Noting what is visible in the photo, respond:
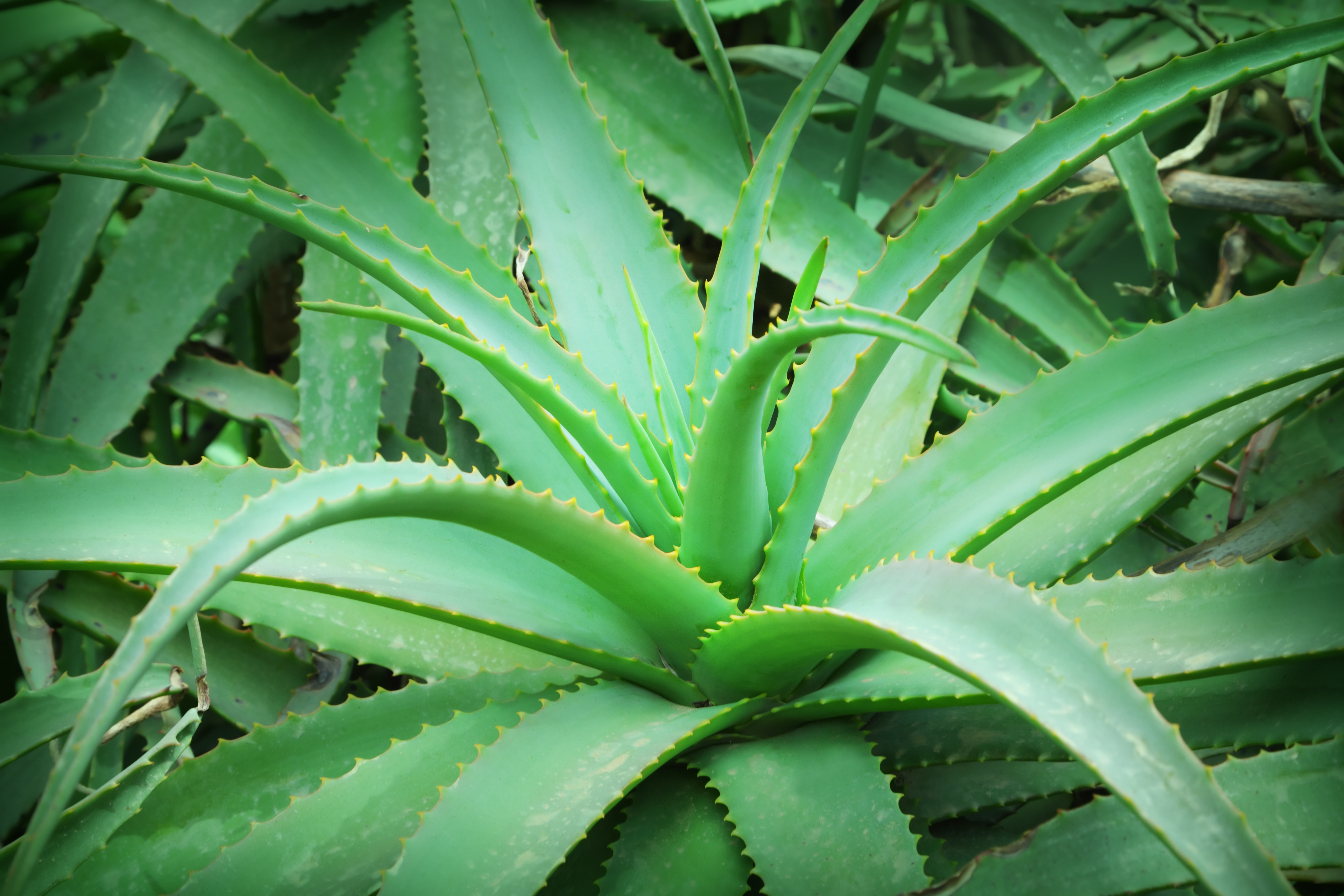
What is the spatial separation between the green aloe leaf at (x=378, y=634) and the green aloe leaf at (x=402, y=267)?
0.56 feet

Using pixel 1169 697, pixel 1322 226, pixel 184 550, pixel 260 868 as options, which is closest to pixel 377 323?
pixel 184 550

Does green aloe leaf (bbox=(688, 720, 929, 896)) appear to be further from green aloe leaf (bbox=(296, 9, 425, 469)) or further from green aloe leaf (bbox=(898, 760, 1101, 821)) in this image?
green aloe leaf (bbox=(296, 9, 425, 469))

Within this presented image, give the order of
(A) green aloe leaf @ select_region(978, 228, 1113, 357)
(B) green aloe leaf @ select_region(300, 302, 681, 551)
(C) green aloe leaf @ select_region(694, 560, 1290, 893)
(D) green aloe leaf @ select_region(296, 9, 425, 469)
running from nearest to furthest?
(C) green aloe leaf @ select_region(694, 560, 1290, 893), (B) green aloe leaf @ select_region(300, 302, 681, 551), (D) green aloe leaf @ select_region(296, 9, 425, 469), (A) green aloe leaf @ select_region(978, 228, 1113, 357)

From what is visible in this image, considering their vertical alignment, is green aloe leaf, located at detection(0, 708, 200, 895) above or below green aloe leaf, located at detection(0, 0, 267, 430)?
below

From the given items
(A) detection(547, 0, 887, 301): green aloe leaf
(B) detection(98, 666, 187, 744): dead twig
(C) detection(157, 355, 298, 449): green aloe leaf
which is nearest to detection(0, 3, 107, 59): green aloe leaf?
(C) detection(157, 355, 298, 449): green aloe leaf

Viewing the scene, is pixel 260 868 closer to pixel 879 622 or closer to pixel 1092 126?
pixel 879 622

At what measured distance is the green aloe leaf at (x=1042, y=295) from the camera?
84 centimetres

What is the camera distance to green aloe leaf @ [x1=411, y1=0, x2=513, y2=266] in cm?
79

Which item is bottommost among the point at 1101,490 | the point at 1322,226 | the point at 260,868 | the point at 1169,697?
the point at 260,868

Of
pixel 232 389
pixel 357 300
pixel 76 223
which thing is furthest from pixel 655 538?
pixel 76 223

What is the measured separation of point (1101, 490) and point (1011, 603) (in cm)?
26

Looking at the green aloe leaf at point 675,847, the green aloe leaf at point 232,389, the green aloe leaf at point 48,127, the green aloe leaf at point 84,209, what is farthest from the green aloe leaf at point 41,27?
the green aloe leaf at point 675,847

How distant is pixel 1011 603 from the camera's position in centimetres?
38

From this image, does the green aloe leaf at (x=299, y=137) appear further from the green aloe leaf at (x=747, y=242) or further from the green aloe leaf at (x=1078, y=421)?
the green aloe leaf at (x=1078, y=421)
